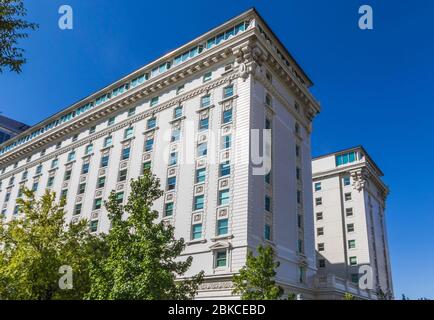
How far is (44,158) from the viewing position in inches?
2367

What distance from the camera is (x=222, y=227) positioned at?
33500 millimetres

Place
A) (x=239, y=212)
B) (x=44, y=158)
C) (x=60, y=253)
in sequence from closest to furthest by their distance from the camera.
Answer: (x=60, y=253) → (x=239, y=212) → (x=44, y=158)

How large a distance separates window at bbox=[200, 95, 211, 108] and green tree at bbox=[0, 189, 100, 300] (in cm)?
2017

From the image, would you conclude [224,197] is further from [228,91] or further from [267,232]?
[228,91]

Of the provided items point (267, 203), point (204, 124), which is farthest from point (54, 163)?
point (267, 203)

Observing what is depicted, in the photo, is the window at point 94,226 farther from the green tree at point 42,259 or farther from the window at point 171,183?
the green tree at point 42,259

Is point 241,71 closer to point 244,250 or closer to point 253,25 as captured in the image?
point 253,25

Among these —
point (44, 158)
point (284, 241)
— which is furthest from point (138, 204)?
point (44, 158)

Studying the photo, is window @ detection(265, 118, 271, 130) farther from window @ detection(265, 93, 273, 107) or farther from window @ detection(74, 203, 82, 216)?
window @ detection(74, 203, 82, 216)

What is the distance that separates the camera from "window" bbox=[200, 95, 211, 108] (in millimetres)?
41531

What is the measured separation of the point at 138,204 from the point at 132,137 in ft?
80.8

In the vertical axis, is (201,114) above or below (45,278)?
above

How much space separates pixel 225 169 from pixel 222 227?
587cm
